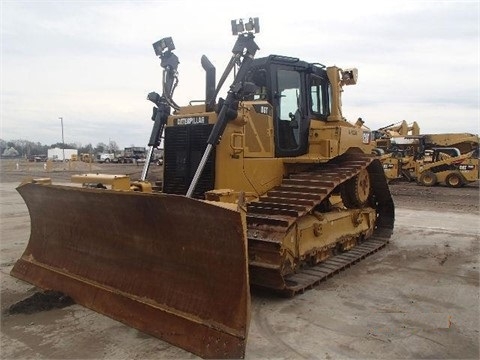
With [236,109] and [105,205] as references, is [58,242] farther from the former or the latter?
[236,109]

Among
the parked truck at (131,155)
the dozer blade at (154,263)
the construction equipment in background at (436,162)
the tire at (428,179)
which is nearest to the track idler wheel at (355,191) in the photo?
the dozer blade at (154,263)

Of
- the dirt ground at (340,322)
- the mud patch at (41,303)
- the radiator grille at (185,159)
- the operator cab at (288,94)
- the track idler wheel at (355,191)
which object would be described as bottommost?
the dirt ground at (340,322)

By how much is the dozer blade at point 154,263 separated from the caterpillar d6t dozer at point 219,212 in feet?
0.04

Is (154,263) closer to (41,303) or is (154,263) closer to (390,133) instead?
(41,303)

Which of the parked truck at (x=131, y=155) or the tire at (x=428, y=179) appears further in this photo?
the parked truck at (x=131, y=155)

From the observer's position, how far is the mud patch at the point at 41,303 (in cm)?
461

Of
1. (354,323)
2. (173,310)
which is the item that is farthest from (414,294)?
(173,310)

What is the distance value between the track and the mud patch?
210 cm

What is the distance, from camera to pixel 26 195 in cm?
581

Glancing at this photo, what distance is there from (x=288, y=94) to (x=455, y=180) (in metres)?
15.9

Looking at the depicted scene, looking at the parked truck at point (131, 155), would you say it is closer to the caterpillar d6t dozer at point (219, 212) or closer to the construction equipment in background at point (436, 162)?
the construction equipment in background at point (436, 162)

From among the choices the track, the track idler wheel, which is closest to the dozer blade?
the track

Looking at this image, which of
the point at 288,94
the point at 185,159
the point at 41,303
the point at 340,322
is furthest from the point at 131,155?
the point at 340,322

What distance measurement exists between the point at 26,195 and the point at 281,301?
140 inches
